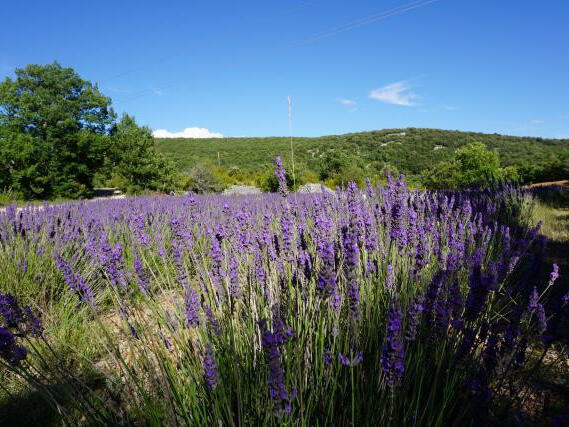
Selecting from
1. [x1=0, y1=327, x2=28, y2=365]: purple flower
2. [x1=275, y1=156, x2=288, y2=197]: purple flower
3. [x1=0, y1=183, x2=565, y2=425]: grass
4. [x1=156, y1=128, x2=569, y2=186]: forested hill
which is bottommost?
[x1=0, y1=183, x2=565, y2=425]: grass

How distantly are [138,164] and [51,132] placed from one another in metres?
5.97

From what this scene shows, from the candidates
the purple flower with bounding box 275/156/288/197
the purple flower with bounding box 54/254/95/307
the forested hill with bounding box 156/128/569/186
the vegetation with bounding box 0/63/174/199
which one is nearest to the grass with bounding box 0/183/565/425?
the purple flower with bounding box 54/254/95/307

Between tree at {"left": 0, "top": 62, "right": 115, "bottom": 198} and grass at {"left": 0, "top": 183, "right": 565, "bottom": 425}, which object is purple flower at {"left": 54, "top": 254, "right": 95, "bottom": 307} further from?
tree at {"left": 0, "top": 62, "right": 115, "bottom": 198}

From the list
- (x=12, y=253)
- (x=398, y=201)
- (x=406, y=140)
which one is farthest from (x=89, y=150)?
(x=406, y=140)

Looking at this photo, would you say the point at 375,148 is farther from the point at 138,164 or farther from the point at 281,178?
the point at 281,178

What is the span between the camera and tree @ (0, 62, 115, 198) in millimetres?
22312

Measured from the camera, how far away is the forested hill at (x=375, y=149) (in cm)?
4625

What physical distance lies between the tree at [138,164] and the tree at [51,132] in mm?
1276

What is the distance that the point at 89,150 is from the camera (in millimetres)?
25281

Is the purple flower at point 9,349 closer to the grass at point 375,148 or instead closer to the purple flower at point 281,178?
the purple flower at point 281,178

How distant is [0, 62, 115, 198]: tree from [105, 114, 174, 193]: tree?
4.19 ft

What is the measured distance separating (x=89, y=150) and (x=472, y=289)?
28845 millimetres

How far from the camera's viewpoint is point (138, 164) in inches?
1044

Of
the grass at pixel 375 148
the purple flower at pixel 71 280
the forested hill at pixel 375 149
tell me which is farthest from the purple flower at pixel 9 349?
the grass at pixel 375 148
